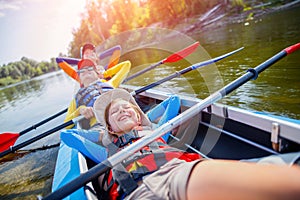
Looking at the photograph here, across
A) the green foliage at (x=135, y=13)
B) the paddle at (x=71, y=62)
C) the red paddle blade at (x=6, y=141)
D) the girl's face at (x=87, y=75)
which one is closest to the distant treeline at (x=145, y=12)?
the green foliage at (x=135, y=13)

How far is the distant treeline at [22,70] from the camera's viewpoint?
44.6 meters

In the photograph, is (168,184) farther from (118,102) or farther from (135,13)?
(135,13)

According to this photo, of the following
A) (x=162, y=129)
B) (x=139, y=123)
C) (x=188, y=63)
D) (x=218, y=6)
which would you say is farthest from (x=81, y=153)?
(x=218, y=6)

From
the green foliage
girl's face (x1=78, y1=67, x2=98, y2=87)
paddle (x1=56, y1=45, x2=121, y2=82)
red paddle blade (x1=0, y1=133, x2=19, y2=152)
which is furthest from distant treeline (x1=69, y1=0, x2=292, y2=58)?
red paddle blade (x1=0, y1=133, x2=19, y2=152)

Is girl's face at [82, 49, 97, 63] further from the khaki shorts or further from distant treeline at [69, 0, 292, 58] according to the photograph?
distant treeline at [69, 0, 292, 58]

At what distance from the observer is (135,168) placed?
149 cm

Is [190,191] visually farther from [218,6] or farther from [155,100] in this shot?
[218,6]

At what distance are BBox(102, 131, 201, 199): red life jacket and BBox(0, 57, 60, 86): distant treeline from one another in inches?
1882

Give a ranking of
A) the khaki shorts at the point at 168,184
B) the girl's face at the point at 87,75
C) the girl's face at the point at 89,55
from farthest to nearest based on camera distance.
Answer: the girl's face at the point at 89,55
the girl's face at the point at 87,75
the khaki shorts at the point at 168,184

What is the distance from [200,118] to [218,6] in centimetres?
2349

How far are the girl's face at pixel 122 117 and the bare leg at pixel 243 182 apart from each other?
1042 mm

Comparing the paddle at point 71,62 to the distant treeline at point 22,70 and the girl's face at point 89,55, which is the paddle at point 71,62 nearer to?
the girl's face at point 89,55

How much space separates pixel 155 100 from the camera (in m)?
3.52

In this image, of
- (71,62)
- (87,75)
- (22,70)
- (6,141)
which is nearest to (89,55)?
(87,75)
